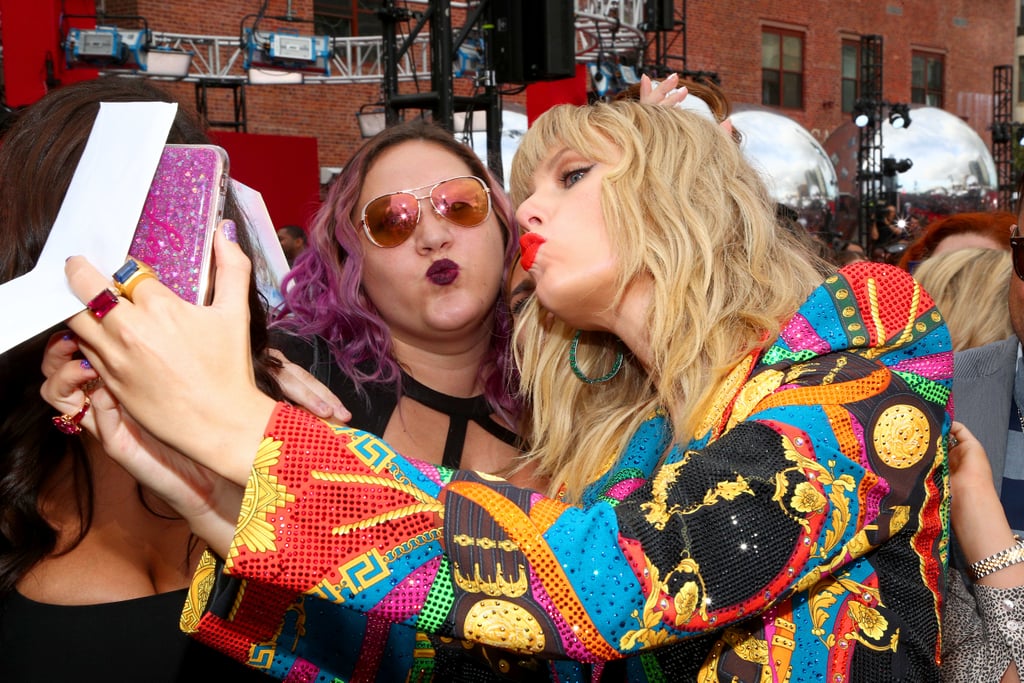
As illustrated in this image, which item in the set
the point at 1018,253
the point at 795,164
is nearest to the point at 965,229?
the point at 1018,253

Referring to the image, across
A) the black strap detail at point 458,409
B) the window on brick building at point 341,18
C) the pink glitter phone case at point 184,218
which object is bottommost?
the black strap detail at point 458,409

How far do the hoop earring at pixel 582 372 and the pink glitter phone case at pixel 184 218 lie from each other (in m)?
0.74

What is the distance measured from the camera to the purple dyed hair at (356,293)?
2.31 metres

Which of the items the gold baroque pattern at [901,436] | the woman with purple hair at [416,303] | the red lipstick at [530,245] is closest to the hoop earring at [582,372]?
the red lipstick at [530,245]

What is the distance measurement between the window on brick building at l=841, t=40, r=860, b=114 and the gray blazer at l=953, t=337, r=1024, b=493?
19.4 meters

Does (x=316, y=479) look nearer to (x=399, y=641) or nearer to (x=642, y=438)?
(x=399, y=641)

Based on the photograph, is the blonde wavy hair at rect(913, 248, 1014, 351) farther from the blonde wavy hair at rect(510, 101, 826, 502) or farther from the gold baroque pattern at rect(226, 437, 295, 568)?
the gold baroque pattern at rect(226, 437, 295, 568)

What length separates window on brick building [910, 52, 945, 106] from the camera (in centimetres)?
2106

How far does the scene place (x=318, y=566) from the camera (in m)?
0.91

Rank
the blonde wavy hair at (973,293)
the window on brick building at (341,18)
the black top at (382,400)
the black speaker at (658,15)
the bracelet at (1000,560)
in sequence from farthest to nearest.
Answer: the window on brick building at (341,18), the black speaker at (658,15), the blonde wavy hair at (973,293), the black top at (382,400), the bracelet at (1000,560)

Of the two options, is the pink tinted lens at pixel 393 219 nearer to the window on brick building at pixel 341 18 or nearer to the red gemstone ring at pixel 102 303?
the red gemstone ring at pixel 102 303

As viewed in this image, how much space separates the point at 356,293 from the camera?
235cm

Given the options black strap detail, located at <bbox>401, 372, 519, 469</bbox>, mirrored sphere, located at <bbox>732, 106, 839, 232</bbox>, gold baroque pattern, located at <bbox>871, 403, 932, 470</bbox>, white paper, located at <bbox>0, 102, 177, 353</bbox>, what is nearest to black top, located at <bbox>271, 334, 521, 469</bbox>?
black strap detail, located at <bbox>401, 372, 519, 469</bbox>

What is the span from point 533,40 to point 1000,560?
4785 millimetres
